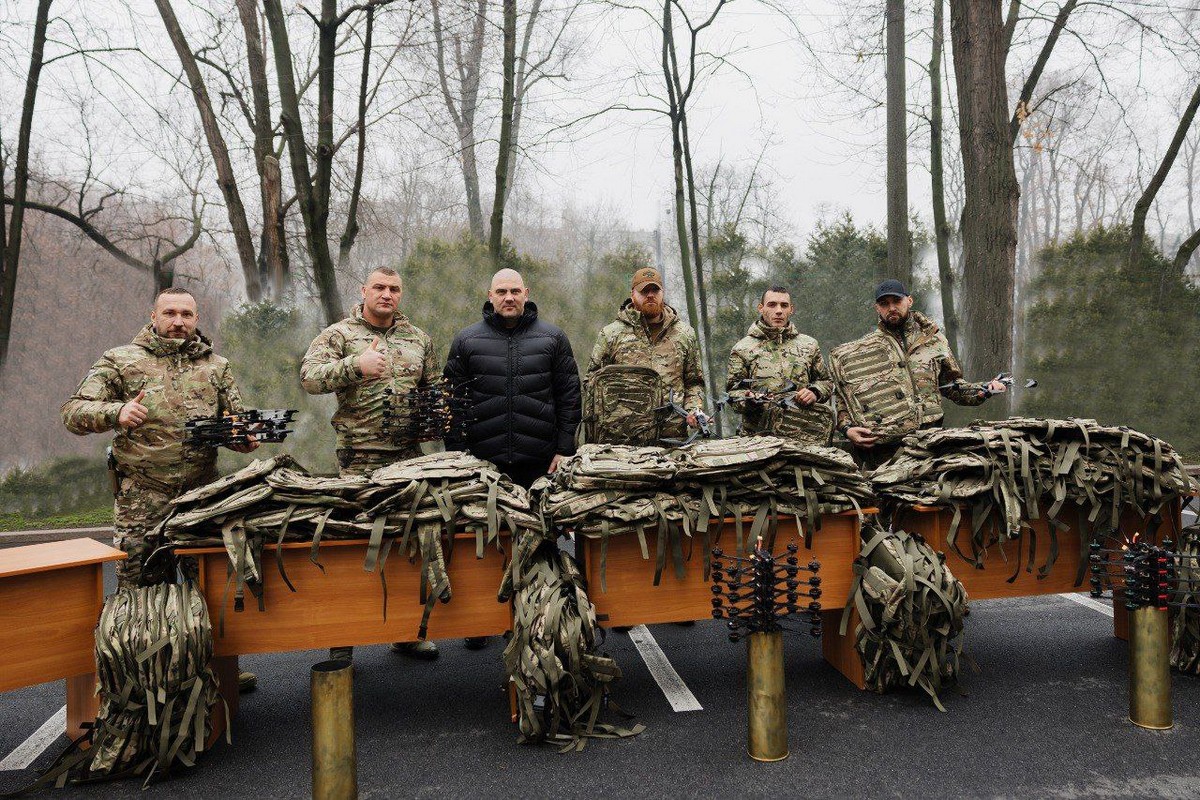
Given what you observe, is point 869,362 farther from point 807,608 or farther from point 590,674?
point 590,674

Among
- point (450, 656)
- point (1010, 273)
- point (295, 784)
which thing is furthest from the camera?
point (1010, 273)

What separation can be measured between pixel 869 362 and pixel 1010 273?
3746 millimetres

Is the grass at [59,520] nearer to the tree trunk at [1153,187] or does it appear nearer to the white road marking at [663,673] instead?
the white road marking at [663,673]

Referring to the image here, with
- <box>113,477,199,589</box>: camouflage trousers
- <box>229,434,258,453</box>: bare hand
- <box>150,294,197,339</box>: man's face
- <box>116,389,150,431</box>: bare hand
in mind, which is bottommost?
<box>113,477,199,589</box>: camouflage trousers

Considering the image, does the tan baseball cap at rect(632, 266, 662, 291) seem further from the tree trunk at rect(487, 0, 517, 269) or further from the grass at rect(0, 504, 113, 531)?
the grass at rect(0, 504, 113, 531)

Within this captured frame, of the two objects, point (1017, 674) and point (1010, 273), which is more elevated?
point (1010, 273)

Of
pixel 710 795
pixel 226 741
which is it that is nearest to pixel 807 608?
pixel 710 795

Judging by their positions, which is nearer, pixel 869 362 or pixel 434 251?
pixel 869 362

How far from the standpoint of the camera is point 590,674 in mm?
2863

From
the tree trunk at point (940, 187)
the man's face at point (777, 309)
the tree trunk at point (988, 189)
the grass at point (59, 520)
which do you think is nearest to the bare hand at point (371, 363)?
the man's face at point (777, 309)

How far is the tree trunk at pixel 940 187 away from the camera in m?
10.3

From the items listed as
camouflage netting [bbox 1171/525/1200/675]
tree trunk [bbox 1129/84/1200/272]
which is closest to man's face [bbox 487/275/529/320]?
camouflage netting [bbox 1171/525/1200/675]

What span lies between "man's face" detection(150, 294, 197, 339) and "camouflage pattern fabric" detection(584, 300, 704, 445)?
227cm

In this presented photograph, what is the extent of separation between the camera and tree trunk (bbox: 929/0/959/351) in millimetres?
10305
